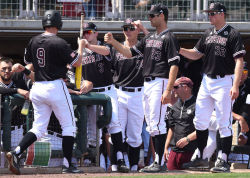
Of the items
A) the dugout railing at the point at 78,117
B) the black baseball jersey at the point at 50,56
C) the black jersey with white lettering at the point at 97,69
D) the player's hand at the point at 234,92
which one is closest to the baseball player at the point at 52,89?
the black baseball jersey at the point at 50,56

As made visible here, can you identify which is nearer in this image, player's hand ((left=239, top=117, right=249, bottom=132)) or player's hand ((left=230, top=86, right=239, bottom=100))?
player's hand ((left=230, top=86, right=239, bottom=100))

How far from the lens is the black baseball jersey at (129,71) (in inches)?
365

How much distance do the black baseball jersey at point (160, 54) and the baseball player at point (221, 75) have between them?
1.52 ft

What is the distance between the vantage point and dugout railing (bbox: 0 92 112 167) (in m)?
7.88

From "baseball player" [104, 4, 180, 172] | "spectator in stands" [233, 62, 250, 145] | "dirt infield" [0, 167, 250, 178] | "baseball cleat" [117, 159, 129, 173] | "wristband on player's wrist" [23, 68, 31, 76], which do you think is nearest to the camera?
"dirt infield" [0, 167, 250, 178]

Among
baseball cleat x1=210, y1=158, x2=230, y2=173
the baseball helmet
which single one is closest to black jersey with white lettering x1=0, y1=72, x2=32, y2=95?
the baseball helmet

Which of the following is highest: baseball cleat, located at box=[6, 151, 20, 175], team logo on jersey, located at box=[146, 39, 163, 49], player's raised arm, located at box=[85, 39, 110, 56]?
team logo on jersey, located at box=[146, 39, 163, 49]

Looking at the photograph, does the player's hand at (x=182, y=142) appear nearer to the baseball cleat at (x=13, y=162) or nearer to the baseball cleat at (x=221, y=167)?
the baseball cleat at (x=221, y=167)

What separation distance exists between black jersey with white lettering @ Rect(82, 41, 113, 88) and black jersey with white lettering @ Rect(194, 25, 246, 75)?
159cm

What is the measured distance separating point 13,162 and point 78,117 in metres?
1.39

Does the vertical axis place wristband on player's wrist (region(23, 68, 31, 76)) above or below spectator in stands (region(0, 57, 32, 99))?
above

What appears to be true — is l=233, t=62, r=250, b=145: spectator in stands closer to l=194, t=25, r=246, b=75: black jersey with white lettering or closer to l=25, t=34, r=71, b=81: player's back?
l=194, t=25, r=246, b=75: black jersey with white lettering

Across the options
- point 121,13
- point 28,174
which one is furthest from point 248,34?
point 28,174

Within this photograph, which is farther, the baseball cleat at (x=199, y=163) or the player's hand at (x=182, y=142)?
the player's hand at (x=182, y=142)
